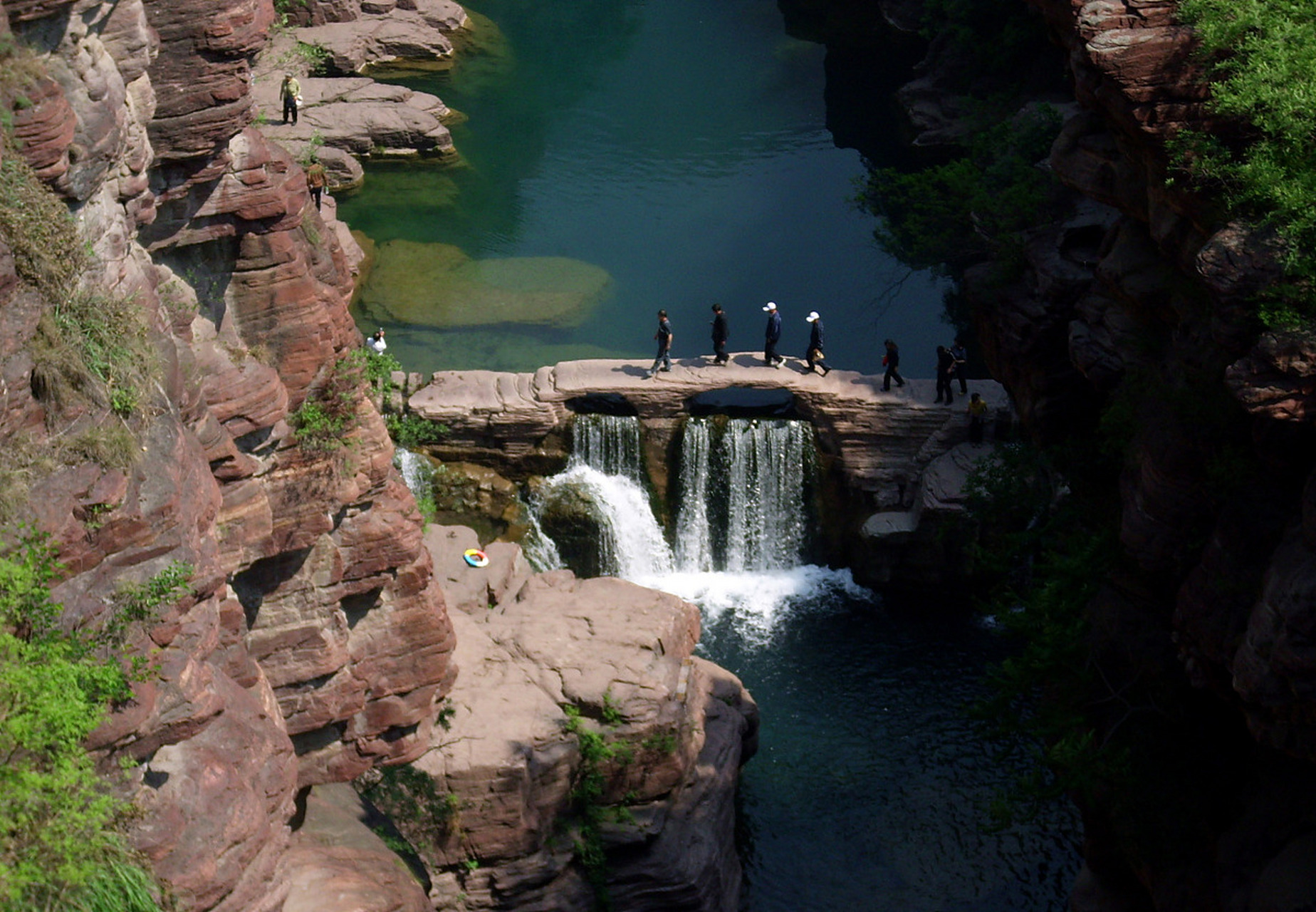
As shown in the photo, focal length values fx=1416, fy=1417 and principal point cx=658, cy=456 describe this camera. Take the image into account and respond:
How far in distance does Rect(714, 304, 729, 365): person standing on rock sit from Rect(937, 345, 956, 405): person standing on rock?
472 cm

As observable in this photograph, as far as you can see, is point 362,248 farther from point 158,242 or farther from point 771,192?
point 158,242

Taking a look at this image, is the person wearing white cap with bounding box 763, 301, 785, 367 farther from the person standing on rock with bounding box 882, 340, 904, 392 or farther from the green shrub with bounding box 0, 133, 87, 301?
the green shrub with bounding box 0, 133, 87, 301

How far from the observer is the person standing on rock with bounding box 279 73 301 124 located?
3856cm

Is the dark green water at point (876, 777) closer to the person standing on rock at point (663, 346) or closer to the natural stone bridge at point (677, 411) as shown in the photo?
the natural stone bridge at point (677, 411)

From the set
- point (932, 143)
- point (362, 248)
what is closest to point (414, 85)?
point (362, 248)

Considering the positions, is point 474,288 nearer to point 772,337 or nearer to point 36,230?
point 772,337

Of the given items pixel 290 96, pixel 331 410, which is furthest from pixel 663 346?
pixel 290 96

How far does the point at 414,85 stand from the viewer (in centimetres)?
4900

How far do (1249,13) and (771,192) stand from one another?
86.7 feet

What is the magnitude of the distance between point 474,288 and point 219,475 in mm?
23142

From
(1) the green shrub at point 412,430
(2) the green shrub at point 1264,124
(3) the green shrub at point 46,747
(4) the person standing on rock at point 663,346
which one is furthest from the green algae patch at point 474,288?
(3) the green shrub at point 46,747

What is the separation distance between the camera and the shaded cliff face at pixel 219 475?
13078 millimetres

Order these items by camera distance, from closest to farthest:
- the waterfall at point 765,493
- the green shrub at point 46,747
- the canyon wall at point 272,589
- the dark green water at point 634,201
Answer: the green shrub at point 46,747
the canyon wall at point 272,589
the waterfall at point 765,493
the dark green water at point 634,201

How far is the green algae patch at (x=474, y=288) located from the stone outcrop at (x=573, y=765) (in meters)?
14.7
